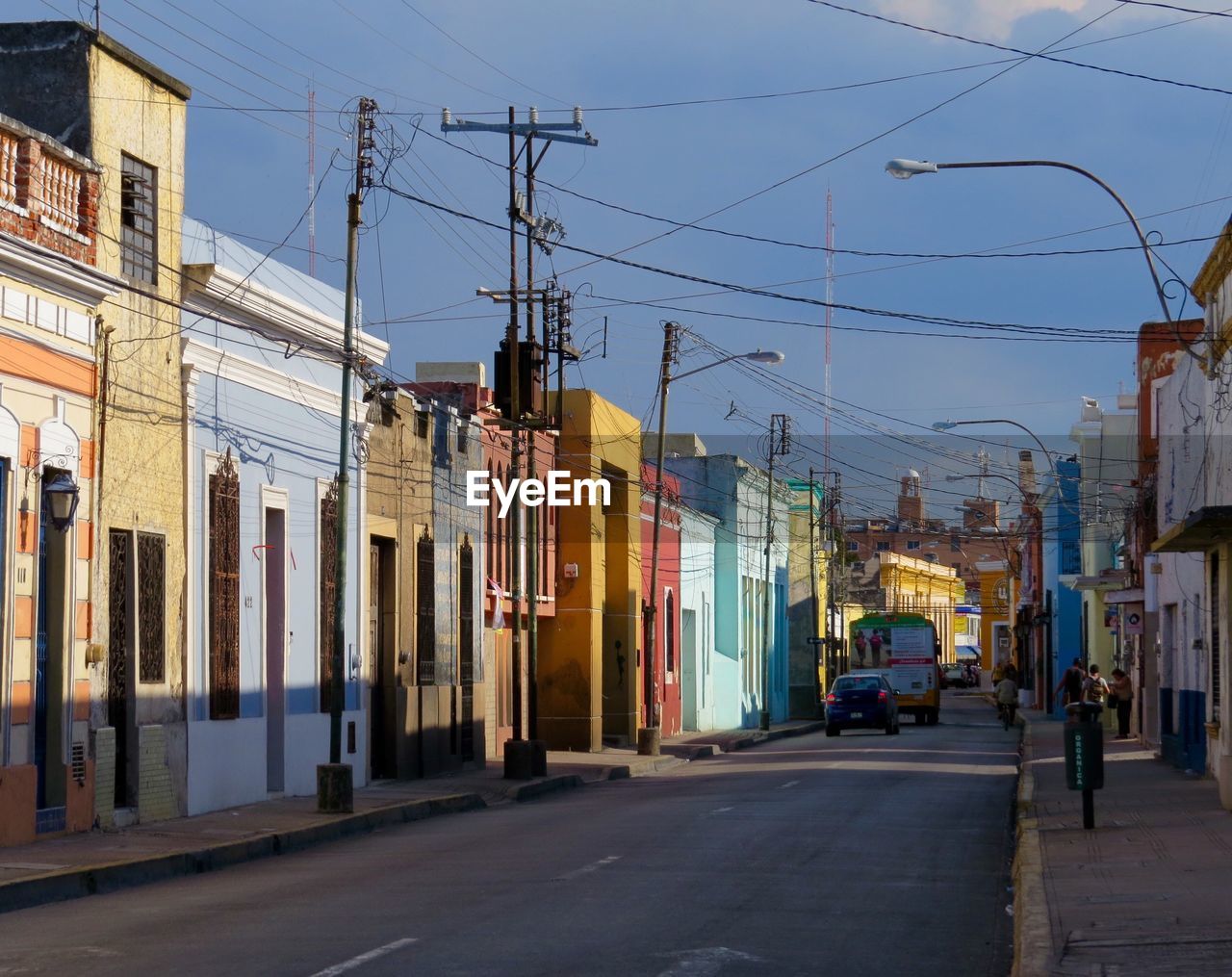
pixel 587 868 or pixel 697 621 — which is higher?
pixel 697 621

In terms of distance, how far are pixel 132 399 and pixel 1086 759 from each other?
35.8ft

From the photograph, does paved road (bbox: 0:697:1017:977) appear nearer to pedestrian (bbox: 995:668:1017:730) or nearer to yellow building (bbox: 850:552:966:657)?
pedestrian (bbox: 995:668:1017:730)

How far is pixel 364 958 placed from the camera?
10.2 m

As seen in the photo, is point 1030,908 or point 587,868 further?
point 587,868

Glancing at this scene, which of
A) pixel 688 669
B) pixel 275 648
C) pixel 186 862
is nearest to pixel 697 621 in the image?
pixel 688 669

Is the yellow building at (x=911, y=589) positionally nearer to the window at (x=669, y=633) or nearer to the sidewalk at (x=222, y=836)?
the window at (x=669, y=633)

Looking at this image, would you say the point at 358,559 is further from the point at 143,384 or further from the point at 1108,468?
the point at 1108,468

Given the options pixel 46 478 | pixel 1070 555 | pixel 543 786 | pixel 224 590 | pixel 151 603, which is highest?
pixel 46 478

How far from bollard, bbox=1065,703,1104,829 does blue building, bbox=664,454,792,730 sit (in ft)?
117

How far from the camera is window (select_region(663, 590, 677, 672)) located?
49.1 m

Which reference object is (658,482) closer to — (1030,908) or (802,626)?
(1030,908)

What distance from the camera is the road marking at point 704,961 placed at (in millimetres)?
9820

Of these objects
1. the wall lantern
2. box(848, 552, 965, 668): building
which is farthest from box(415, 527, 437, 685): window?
box(848, 552, 965, 668): building

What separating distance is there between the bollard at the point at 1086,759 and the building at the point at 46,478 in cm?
1006
